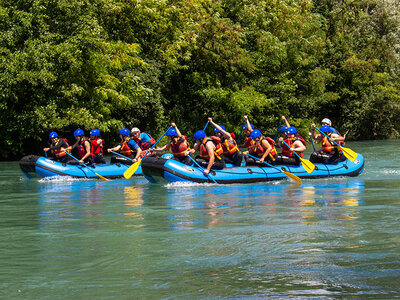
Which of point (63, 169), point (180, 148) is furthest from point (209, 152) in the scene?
point (63, 169)

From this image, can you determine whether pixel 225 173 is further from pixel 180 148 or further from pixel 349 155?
pixel 349 155

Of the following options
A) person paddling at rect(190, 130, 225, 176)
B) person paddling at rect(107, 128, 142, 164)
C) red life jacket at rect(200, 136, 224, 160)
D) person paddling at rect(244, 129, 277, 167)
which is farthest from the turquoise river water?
person paddling at rect(107, 128, 142, 164)

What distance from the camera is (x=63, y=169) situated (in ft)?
60.7

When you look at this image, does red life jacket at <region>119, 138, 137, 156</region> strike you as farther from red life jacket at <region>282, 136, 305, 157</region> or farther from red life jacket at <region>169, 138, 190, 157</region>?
red life jacket at <region>282, 136, 305, 157</region>

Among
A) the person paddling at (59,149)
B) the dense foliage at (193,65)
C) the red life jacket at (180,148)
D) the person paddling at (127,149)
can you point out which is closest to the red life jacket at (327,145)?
the red life jacket at (180,148)

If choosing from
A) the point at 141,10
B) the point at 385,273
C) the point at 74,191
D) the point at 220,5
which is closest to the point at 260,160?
the point at 74,191

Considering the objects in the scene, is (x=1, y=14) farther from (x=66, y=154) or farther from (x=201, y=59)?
(x=201, y=59)

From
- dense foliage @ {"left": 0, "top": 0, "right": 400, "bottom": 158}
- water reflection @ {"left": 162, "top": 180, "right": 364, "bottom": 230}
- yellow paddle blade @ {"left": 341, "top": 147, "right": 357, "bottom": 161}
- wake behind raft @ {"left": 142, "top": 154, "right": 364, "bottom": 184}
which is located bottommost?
water reflection @ {"left": 162, "top": 180, "right": 364, "bottom": 230}

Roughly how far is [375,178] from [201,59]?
62.6ft

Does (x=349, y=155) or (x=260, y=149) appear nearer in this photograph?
(x=260, y=149)

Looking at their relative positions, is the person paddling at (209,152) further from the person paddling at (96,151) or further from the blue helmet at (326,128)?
the person paddling at (96,151)

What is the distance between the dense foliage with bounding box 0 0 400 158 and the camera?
2647 centimetres

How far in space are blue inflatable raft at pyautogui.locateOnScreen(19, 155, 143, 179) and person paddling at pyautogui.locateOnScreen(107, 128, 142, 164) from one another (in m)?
0.50

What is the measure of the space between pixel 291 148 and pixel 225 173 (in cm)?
211
